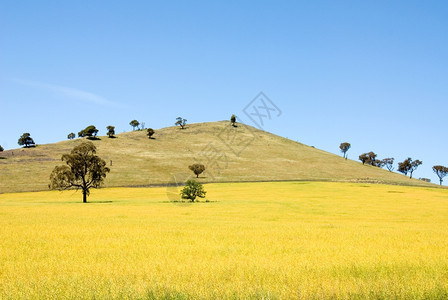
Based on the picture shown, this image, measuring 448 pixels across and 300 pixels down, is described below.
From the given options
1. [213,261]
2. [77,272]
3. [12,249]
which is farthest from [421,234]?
[12,249]

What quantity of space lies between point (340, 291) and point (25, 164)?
115023 millimetres

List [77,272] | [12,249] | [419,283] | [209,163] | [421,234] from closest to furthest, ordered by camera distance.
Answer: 1. [419,283]
2. [77,272]
3. [12,249]
4. [421,234]
5. [209,163]

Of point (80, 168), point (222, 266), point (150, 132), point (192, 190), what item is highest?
point (150, 132)

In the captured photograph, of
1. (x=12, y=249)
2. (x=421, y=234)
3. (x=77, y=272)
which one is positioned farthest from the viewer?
(x=421, y=234)

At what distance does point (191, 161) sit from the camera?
123250 mm

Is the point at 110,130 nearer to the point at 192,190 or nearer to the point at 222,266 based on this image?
the point at 192,190

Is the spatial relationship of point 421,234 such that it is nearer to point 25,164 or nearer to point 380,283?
point 380,283

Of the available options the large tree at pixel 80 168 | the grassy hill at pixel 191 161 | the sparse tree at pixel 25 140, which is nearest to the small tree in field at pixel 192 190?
the large tree at pixel 80 168

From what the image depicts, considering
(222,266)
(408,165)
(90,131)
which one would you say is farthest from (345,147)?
(222,266)

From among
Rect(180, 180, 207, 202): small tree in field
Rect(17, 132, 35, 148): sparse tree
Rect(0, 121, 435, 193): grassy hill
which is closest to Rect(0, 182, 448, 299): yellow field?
Rect(180, 180, 207, 202): small tree in field

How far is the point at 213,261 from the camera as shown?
37.9 ft

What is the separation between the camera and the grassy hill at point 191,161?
97144mm

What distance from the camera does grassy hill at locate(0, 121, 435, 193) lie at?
97.1 metres

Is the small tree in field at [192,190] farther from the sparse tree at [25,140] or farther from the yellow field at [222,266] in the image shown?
the sparse tree at [25,140]
